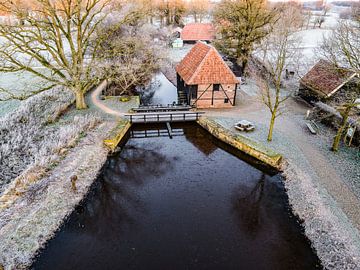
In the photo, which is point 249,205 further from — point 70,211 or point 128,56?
point 128,56

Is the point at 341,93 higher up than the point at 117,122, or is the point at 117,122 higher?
the point at 341,93

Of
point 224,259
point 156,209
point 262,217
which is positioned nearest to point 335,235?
point 262,217

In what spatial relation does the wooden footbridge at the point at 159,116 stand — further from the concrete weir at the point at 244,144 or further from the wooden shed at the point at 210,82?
the wooden shed at the point at 210,82

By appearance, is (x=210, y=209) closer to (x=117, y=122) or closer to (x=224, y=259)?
(x=224, y=259)

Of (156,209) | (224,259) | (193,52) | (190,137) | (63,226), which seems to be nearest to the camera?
(224,259)

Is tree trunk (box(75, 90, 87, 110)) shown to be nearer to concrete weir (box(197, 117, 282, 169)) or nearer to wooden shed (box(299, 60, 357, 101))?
concrete weir (box(197, 117, 282, 169))

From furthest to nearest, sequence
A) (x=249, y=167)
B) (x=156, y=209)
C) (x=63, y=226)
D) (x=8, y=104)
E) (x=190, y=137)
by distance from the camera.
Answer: (x=8, y=104) → (x=190, y=137) → (x=249, y=167) → (x=156, y=209) → (x=63, y=226)

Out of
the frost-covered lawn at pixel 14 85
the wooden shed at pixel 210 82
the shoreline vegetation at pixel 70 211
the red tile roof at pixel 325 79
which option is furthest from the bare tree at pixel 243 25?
the frost-covered lawn at pixel 14 85
